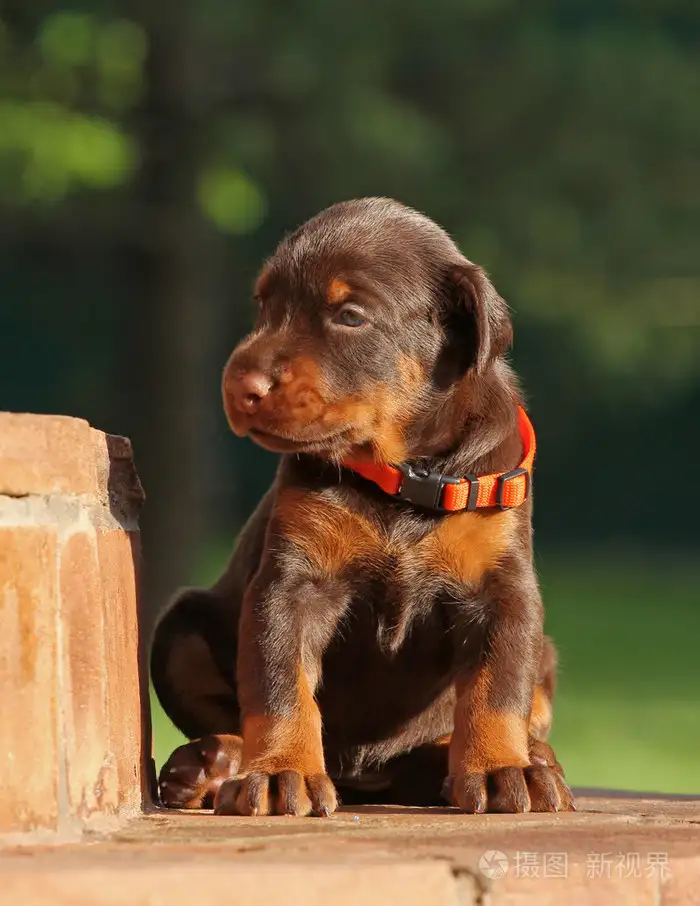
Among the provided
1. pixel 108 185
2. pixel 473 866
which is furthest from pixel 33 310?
pixel 473 866

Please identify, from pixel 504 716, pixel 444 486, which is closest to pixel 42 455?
pixel 444 486

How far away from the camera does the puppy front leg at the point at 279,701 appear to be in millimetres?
3445

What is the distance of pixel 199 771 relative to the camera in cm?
389

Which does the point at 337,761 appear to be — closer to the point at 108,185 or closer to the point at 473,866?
the point at 473,866

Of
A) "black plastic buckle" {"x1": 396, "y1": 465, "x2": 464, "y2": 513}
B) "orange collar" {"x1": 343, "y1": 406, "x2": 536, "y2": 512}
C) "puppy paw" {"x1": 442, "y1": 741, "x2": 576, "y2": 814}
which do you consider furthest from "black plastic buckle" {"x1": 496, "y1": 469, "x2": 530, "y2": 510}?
"puppy paw" {"x1": 442, "y1": 741, "x2": 576, "y2": 814}

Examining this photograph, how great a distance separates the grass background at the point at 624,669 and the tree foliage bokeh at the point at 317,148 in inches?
99.4

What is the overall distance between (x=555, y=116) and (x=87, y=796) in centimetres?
943

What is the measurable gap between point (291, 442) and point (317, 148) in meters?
8.29

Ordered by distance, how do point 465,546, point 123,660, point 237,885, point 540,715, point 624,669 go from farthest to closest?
point 624,669
point 540,715
point 465,546
point 123,660
point 237,885

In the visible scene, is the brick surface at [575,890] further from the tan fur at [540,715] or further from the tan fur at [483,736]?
the tan fur at [540,715]

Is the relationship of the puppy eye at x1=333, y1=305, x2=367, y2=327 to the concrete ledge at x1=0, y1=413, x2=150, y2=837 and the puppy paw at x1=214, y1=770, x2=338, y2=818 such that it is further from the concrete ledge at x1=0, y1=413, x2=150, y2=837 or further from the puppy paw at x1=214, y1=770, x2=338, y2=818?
the puppy paw at x1=214, y1=770, x2=338, y2=818

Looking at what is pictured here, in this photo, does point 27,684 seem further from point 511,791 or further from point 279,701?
point 511,791

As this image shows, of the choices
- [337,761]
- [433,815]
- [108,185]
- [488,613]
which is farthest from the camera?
[108,185]

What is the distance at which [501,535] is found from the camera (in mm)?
3789
